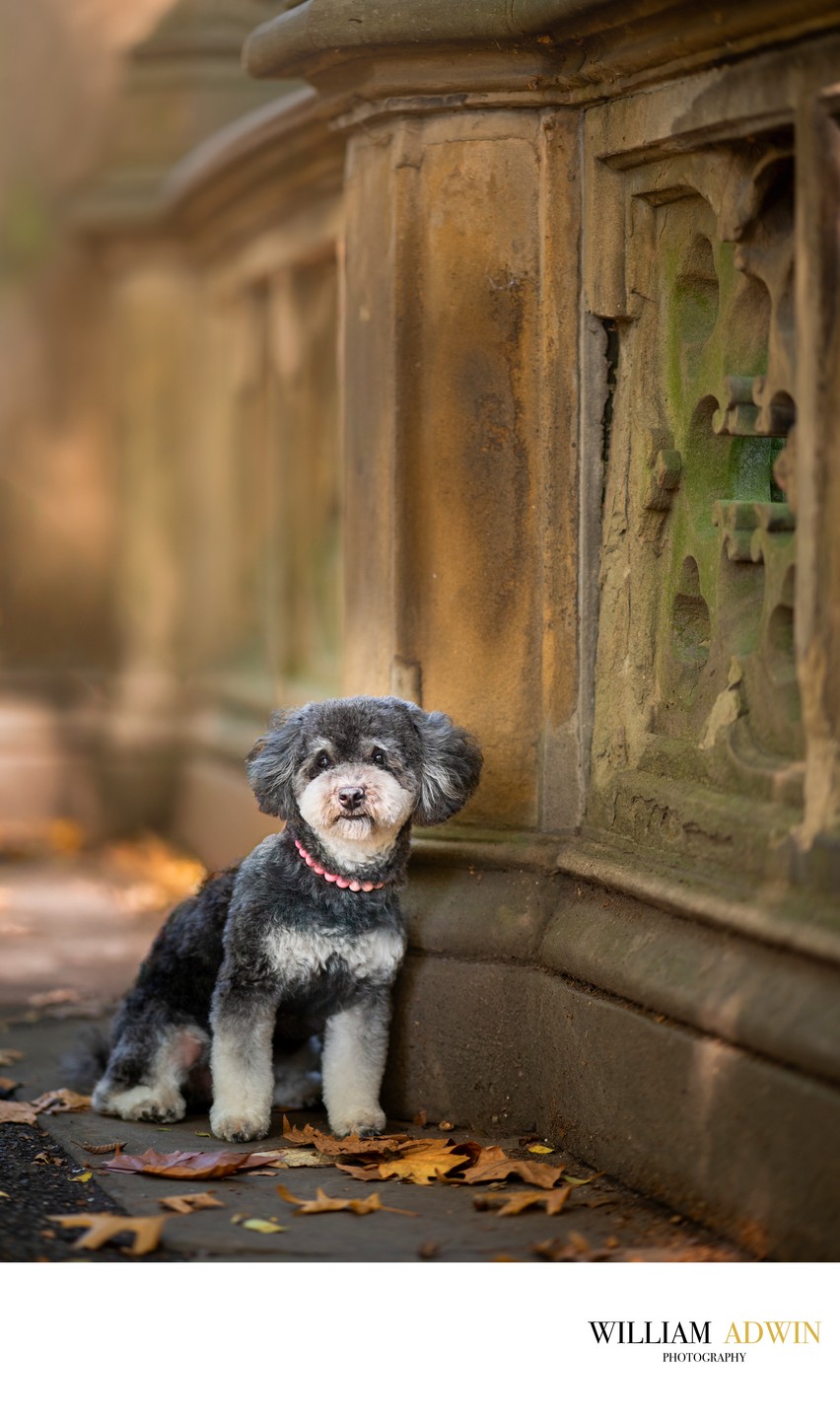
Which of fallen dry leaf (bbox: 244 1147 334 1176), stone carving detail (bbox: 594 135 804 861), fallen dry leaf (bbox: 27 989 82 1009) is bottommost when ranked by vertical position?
fallen dry leaf (bbox: 27 989 82 1009)

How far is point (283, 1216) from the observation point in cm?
400

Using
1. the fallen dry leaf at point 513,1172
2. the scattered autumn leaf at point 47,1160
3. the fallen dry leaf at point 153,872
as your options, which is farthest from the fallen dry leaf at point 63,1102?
the fallen dry leaf at point 153,872

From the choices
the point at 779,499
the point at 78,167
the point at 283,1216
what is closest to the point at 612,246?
the point at 779,499

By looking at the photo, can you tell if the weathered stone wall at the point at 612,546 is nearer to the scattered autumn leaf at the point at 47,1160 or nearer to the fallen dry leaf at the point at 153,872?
the scattered autumn leaf at the point at 47,1160

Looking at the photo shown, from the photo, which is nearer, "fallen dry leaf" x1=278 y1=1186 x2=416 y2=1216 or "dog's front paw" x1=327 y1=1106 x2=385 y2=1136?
"fallen dry leaf" x1=278 y1=1186 x2=416 y2=1216

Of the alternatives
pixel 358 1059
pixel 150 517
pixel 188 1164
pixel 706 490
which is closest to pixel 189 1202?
pixel 188 1164

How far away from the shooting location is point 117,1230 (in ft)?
12.4

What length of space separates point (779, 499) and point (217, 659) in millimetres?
5306

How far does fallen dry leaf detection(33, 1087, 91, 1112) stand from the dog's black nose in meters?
1.31

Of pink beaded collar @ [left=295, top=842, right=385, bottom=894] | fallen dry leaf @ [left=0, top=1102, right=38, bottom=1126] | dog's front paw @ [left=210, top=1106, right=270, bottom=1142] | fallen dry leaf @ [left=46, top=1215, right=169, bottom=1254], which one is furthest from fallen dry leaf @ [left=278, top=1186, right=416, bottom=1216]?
fallen dry leaf @ [left=0, top=1102, right=38, bottom=1126]

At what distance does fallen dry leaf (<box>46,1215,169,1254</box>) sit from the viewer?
375cm

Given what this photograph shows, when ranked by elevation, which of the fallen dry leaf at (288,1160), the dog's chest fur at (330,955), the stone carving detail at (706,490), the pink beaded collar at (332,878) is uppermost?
the stone carving detail at (706,490)

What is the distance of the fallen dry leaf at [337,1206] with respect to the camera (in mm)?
4023

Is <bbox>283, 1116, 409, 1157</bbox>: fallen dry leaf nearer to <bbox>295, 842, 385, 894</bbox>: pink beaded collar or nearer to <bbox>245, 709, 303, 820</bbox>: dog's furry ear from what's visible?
<bbox>295, 842, 385, 894</bbox>: pink beaded collar
